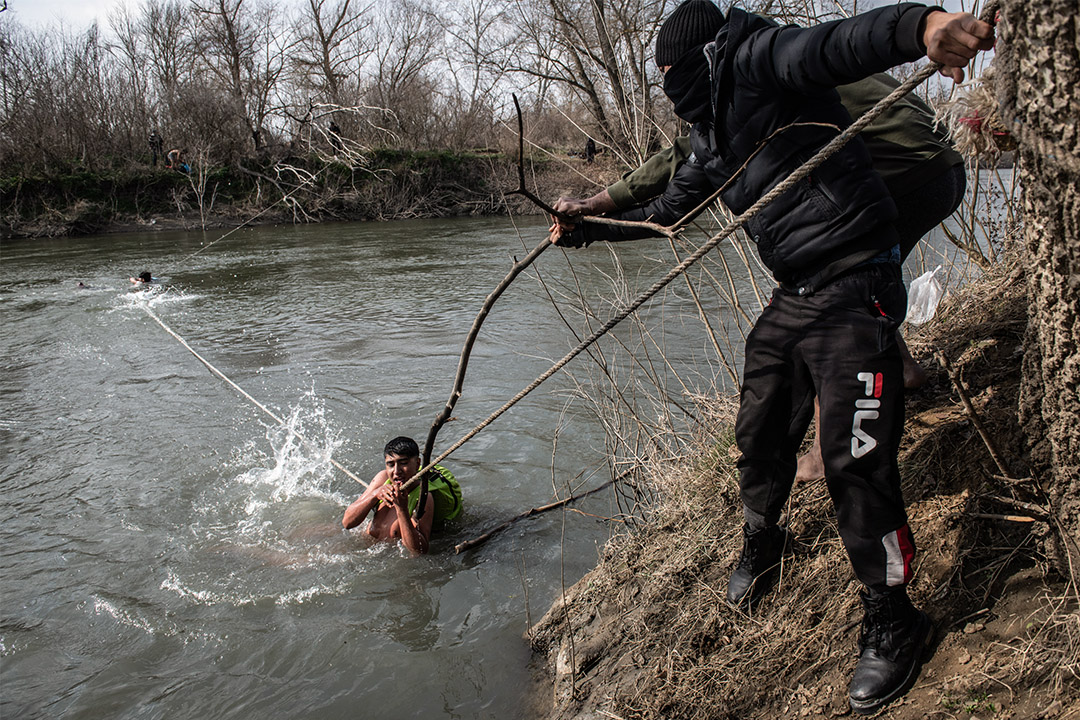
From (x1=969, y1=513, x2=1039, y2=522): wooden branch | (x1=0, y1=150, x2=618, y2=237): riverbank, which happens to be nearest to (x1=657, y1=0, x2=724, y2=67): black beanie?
(x1=969, y1=513, x2=1039, y2=522): wooden branch

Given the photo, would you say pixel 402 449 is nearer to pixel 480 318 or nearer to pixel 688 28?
pixel 480 318

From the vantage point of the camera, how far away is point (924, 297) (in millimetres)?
3686

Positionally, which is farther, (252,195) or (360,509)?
(252,195)

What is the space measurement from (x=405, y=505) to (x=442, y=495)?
16.4 inches

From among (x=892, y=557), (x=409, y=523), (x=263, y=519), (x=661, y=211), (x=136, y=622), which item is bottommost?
(x=136, y=622)

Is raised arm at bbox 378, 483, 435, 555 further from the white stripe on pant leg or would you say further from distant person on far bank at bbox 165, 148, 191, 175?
distant person on far bank at bbox 165, 148, 191, 175

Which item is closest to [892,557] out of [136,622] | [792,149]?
[792,149]

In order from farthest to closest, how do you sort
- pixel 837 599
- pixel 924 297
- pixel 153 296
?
pixel 153 296, pixel 924 297, pixel 837 599

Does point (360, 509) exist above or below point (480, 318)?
below

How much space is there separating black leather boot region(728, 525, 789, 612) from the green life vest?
257cm

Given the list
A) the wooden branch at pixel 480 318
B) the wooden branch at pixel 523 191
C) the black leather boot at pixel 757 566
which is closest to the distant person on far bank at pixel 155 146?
the wooden branch at pixel 480 318

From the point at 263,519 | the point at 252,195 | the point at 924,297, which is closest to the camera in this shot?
the point at 924,297

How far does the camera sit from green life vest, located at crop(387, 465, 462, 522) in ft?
15.8

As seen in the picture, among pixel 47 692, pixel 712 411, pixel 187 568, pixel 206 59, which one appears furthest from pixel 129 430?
pixel 206 59
